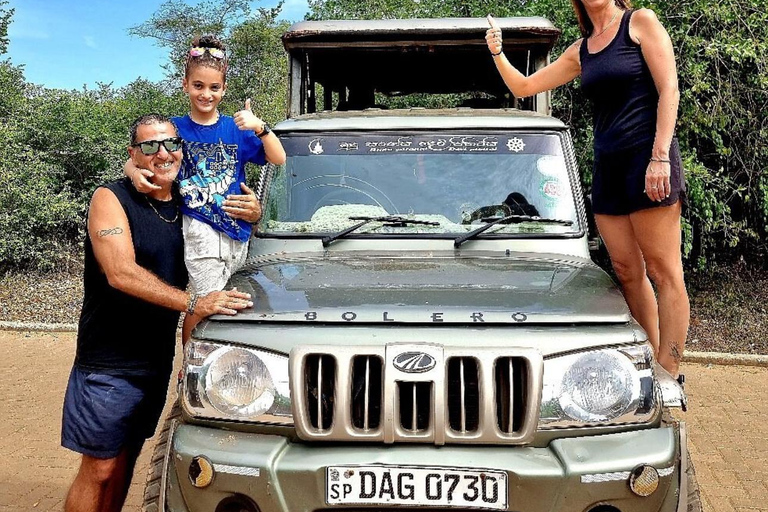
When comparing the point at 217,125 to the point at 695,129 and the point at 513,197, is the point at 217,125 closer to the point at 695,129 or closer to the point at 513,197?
the point at 513,197

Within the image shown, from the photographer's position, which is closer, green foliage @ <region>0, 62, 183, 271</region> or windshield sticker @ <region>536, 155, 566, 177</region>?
windshield sticker @ <region>536, 155, 566, 177</region>

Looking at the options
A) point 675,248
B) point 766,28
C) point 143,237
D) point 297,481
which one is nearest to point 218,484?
point 297,481

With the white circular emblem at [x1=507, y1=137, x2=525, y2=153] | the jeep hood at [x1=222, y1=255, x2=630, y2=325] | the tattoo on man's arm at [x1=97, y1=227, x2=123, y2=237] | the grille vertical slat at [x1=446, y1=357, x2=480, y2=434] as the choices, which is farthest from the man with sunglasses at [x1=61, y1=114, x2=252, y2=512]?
the white circular emblem at [x1=507, y1=137, x2=525, y2=153]

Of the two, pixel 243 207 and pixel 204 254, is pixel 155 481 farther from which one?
pixel 243 207

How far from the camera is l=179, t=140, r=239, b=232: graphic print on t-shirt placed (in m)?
3.51

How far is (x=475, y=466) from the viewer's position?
2314mm

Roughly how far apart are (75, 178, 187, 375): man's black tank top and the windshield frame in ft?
2.03

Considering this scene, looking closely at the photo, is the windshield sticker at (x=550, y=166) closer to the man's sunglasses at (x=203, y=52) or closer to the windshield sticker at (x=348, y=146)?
the windshield sticker at (x=348, y=146)

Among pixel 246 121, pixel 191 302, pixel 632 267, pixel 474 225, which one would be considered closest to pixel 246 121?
pixel 246 121

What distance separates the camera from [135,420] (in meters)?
3.25

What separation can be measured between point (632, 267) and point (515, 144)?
32.8 inches

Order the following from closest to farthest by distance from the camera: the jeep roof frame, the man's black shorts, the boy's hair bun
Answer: the man's black shorts → the boy's hair bun → the jeep roof frame

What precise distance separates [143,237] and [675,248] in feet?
7.65

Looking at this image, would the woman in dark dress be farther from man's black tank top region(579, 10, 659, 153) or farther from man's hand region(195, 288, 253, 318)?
man's hand region(195, 288, 253, 318)
